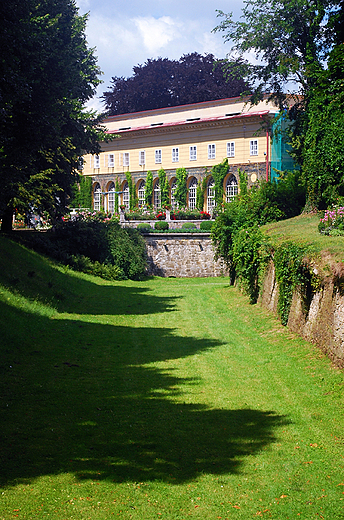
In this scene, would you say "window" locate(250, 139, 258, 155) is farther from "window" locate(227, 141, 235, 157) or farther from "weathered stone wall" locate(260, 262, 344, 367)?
"weathered stone wall" locate(260, 262, 344, 367)

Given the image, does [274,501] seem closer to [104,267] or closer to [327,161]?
[327,161]

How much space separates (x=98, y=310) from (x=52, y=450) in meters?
12.8

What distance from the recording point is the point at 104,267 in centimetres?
3234

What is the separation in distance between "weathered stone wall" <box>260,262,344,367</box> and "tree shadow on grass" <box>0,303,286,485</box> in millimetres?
2440

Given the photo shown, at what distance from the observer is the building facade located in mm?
53656

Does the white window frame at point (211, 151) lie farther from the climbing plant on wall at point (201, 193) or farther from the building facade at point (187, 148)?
the climbing plant on wall at point (201, 193)

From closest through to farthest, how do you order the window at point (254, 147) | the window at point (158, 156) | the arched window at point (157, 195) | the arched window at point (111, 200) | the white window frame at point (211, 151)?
the window at point (254, 147), the white window frame at point (211, 151), the window at point (158, 156), the arched window at point (157, 195), the arched window at point (111, 200)

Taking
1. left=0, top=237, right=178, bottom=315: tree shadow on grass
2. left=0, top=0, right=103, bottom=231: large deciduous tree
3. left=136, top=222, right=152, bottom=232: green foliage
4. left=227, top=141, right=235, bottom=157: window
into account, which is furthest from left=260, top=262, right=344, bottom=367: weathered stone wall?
left=227, top=141, right=235, bottom=157: window

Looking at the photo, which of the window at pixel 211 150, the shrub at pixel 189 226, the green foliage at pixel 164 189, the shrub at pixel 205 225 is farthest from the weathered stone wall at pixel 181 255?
the green foliage at pixel 164 189

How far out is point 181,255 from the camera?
41969 mm

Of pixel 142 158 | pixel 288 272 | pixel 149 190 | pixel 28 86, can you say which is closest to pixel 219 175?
pixel 149 190

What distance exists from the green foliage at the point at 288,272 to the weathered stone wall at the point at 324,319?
1.13 ft

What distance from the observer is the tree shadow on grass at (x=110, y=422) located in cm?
584

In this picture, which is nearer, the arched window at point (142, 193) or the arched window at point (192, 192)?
the arched window at point (192, 192)
